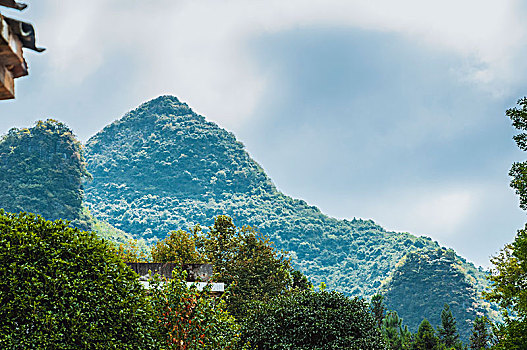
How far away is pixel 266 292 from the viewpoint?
84.3 feet

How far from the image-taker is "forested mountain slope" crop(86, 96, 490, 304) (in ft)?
315

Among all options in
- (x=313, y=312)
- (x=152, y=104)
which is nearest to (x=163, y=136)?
(x=152, y=104)

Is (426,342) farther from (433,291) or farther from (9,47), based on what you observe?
(433,291)

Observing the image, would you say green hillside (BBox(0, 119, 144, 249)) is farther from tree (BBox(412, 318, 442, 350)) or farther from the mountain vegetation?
tree (BBox(412, 318, 442, 350))

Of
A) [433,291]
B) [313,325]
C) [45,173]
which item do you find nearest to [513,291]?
[313,325]

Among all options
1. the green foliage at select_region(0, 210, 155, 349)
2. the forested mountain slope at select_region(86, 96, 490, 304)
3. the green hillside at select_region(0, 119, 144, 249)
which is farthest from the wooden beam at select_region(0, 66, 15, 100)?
the forested mountain slope at select_region(86, 96, 490, 304)

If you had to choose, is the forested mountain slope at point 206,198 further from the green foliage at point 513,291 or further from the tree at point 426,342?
the tree at point 426,342

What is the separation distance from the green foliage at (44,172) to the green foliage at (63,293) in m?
55.0

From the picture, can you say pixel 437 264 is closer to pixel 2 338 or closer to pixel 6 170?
pixel 6 170

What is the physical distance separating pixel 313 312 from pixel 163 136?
110 m

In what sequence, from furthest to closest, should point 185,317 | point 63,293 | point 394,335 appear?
point 394,335 → point 185,317 → point 63,293

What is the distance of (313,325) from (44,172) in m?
58.8

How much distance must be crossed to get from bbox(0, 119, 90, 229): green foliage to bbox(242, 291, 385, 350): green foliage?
52.4 meters

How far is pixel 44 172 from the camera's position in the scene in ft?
205
